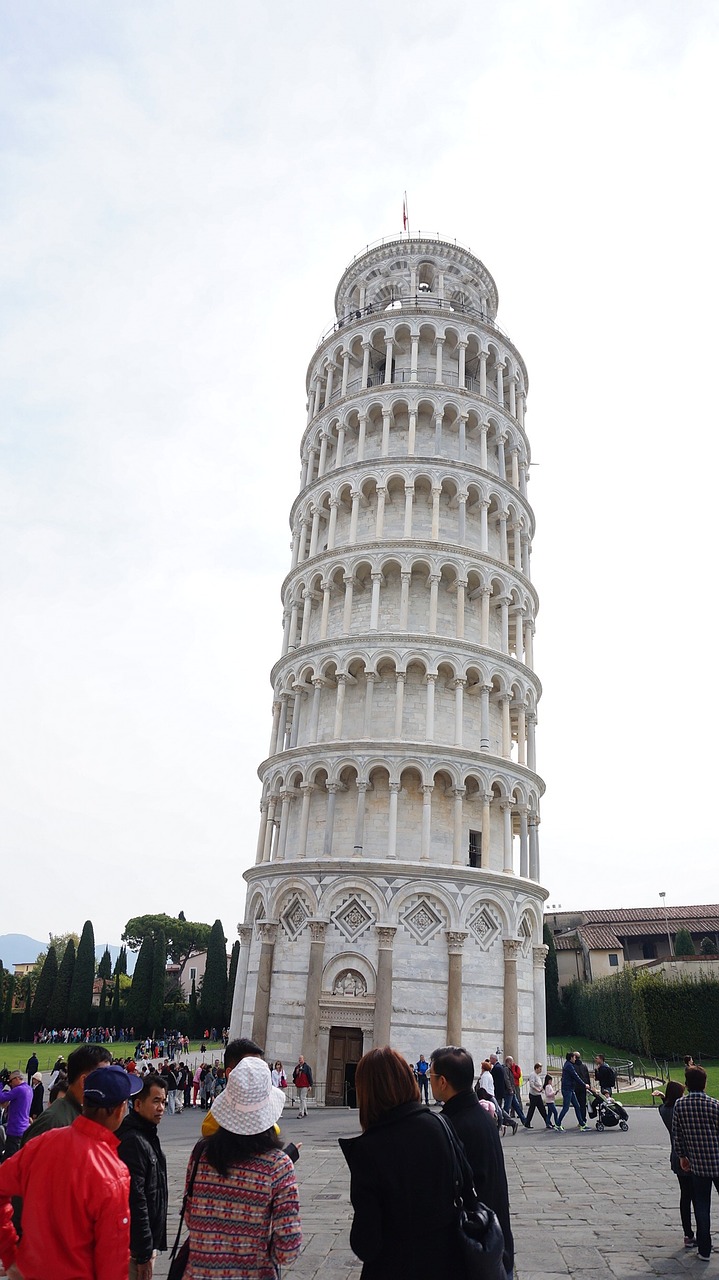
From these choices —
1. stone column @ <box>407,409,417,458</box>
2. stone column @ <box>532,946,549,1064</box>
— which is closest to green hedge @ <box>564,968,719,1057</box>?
stone column @ <box>532,946,549,1064</box>

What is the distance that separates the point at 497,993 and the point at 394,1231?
28.7 meters

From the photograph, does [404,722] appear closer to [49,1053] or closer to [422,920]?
[422,920]

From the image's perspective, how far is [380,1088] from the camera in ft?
14.3

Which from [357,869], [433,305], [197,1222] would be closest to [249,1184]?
[197,1222]

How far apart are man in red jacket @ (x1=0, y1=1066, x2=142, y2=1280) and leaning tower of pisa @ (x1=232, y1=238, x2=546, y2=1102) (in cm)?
2583

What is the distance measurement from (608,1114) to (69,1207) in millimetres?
19641

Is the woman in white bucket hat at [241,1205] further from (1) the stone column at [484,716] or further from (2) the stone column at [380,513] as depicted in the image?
(2) the stone column at [380,513]

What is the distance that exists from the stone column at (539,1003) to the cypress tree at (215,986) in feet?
132

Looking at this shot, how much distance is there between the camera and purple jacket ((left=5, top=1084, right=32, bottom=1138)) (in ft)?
35.6

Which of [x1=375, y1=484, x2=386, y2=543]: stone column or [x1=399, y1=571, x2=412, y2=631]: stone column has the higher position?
[x1=375, y1=484, x2=386, y2=543]: stone column

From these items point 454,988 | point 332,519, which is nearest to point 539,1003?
point 454,988

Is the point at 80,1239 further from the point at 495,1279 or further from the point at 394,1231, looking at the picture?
the point at 495,1279

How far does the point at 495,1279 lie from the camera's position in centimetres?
416

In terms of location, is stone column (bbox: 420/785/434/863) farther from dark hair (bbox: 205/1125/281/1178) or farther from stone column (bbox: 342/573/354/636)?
dark hair (bbox: 205/1125/281/1178)
